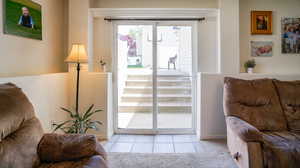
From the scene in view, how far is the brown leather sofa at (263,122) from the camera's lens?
233 centimetres

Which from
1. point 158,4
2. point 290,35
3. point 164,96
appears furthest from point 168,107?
point 290,35

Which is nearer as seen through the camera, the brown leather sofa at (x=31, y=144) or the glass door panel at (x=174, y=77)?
the brown leather sofa at (x=31, y=144)

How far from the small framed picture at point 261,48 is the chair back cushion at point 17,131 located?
3.59 metres

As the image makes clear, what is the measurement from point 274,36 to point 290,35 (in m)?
0.26

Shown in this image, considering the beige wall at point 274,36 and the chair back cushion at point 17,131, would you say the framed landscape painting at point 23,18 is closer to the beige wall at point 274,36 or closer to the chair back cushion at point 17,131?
the chair back cushion at point 17,131

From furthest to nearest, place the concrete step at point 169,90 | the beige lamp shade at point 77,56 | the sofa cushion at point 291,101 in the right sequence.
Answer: the concrete step at point 169,90 → the beige lamp shade at point 77,56 → the sofa cushion at point 291,101

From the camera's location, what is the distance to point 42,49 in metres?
3.41

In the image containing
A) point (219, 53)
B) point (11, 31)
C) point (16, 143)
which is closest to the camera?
point (16, 143)

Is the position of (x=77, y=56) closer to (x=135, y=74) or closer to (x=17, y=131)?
(x=135, y=74)

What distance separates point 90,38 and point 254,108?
280 centimetres

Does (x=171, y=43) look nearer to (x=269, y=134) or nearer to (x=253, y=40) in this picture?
(x=253, y=40)

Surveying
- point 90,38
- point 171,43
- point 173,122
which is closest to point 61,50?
point 90,38

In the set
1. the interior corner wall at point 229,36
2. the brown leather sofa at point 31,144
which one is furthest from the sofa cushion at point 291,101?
the brown leather sofa at point 31,144

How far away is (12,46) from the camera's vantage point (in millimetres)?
2725
